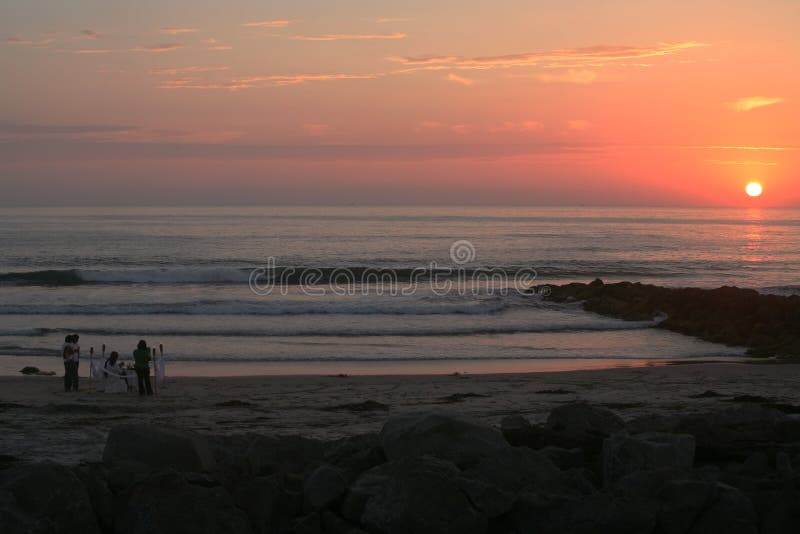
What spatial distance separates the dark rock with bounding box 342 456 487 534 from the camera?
5.91 metres

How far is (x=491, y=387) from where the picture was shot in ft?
50.4

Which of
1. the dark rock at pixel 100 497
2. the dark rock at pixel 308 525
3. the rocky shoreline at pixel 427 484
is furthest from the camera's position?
the dark rock at pixel 308 525

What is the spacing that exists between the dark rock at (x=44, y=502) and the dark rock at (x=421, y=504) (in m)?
2.01

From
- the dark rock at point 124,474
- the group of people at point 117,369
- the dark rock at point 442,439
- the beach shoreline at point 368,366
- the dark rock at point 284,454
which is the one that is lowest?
the beach shoreline at point 368,366

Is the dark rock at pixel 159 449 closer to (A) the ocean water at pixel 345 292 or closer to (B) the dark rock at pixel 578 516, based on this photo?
(B) the dark rock at pixel 578 516

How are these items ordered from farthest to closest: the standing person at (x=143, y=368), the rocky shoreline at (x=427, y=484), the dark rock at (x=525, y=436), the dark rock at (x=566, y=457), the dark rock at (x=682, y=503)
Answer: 1. the standing person at (x=143, y=368)
2. the dark rock at (x=525, y=436)
3. the dark rock at (x=566, y=457)
4. the dark rock at (x=682, y=503)
5. the rocky shoreline at (x=427, y=484)

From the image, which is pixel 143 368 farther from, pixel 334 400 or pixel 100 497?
pixel 100 497

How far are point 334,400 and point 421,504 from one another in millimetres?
8169

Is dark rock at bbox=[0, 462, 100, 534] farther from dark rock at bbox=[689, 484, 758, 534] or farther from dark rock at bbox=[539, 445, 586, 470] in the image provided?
dark rock at bbox=[689, 484, 758, 534]

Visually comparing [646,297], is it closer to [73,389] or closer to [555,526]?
[73,389]

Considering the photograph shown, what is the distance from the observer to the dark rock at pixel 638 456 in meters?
6.75

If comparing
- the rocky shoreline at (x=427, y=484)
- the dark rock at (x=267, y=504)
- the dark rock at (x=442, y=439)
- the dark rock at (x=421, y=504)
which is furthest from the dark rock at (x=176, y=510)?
the dark rock at (x=442, y=439)

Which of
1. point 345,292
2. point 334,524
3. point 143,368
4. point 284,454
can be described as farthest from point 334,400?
point 345,292

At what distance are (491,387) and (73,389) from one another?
7463 mm
